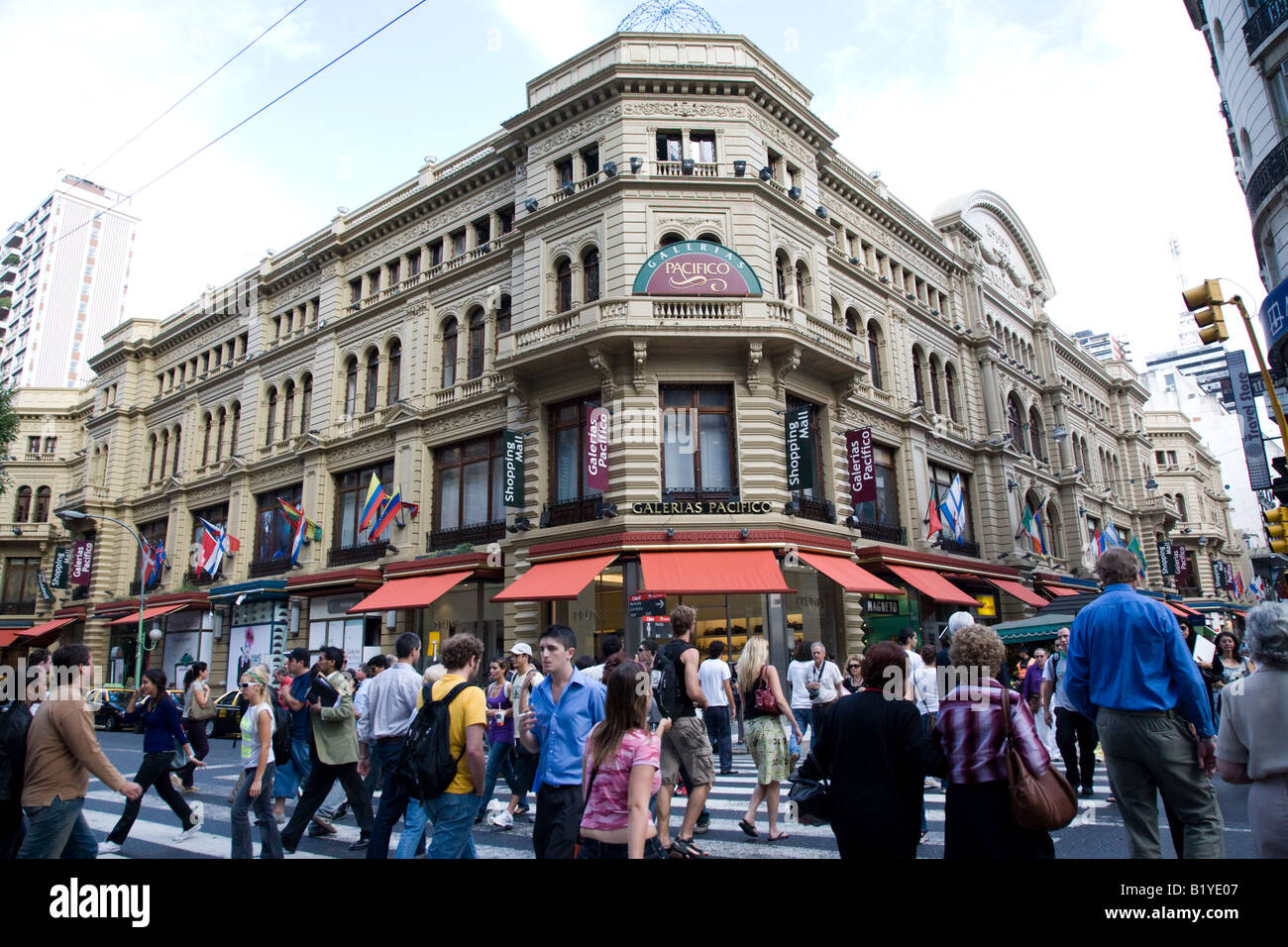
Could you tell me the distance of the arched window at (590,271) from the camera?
21.5 meters

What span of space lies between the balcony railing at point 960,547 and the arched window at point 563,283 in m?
14.8

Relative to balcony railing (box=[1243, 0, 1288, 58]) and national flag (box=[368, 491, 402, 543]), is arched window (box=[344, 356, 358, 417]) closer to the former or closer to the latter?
national flag (box=[368, 491, 402, 543])

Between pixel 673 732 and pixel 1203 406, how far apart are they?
88901 millimetres

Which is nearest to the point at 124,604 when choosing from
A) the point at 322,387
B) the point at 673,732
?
the point at 322,387

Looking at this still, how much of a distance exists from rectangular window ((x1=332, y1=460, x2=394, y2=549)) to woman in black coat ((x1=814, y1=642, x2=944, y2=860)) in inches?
934

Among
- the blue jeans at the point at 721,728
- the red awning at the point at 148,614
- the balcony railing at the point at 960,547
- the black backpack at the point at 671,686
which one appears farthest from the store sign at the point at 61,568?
the black backpack at the point at 671,686

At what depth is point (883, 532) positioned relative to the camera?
76.7 ft

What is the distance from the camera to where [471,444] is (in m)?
24.0

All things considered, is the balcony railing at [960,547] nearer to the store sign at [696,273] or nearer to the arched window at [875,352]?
the arched window at [875,352]

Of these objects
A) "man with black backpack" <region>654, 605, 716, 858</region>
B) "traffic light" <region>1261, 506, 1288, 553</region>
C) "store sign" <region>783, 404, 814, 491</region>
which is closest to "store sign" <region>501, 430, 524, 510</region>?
"store sign" <region>783, 404, 814, 491</region>

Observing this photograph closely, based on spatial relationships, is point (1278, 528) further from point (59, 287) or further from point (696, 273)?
point (59, 287)

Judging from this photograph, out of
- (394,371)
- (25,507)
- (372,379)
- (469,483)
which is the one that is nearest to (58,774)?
(469,483)

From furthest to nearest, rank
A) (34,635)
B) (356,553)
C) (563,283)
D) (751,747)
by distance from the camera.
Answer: (34,635), (356,553), (563,283), (751,747)

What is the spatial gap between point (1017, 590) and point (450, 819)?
26.0 m
